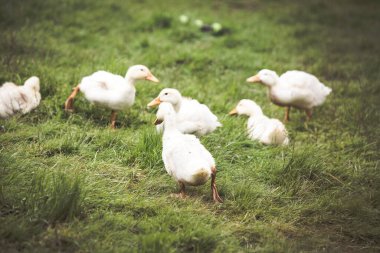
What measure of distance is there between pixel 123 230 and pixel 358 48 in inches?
270

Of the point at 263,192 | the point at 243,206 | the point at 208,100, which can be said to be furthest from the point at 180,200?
the point at 208,100

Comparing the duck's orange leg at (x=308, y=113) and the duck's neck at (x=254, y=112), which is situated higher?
the duck's neck at (x=254, y=112)

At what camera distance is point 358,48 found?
8531mm

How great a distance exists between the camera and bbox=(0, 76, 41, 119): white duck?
4676 millimetres

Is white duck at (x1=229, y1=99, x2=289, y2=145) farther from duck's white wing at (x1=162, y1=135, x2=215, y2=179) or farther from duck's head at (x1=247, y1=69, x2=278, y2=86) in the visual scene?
duck's white wing at (x1=162, y1=135, x2=215, y2=179)

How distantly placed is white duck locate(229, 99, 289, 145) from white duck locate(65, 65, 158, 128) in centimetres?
124

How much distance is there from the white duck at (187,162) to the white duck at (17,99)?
5.84 feet

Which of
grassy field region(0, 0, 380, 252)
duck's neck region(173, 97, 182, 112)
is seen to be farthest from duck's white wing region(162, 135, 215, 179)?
duck's neck region(173, 97, 182, 112)

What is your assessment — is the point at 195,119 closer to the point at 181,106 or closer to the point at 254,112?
the point at 181,106

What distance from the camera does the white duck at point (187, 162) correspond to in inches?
139

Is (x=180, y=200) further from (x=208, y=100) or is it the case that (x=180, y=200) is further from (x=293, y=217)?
(x=208, y=100)

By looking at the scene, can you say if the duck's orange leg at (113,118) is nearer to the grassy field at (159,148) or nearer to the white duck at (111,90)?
the white duck at (111,90)

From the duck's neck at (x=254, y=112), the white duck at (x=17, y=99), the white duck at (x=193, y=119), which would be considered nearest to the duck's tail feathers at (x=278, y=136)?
the duck's neck at (x=254, y=112)

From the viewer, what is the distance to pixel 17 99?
187 inches
